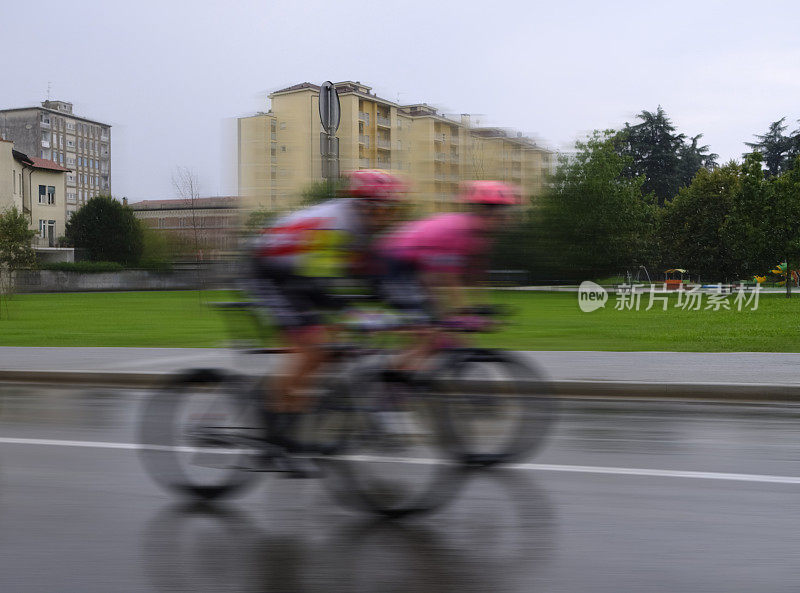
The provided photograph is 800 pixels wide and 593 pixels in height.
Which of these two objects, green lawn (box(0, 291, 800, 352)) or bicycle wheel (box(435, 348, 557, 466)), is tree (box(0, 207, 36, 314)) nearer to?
green lawn (box(0, 291, 800, 352))

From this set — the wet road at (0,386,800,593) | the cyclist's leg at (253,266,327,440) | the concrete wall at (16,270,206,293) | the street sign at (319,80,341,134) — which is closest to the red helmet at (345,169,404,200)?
the cyclist's leg at (253,266,327,440)

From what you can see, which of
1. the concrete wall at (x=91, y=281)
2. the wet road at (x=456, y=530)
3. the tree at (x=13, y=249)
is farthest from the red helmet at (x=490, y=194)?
the concrete wall at (x=91, y=281)

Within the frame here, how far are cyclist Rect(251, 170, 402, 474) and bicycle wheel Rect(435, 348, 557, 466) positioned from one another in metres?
0.81

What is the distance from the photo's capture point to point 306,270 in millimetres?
4762

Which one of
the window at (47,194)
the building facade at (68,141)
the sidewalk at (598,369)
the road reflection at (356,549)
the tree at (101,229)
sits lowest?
the road reflection at (356,549)

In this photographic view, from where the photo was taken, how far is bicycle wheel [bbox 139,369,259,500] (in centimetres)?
495

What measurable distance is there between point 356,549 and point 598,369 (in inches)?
286

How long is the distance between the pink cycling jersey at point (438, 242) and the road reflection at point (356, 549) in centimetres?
136

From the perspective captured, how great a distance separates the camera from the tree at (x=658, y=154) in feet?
282

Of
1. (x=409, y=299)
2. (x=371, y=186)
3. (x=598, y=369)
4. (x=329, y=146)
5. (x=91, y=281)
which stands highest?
(x=329, y=146)

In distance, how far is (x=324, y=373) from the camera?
4.86 meters

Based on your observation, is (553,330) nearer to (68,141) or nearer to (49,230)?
(49,230)

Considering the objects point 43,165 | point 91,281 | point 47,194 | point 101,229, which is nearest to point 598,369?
point 91,281

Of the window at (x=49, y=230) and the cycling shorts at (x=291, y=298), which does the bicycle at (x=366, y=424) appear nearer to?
the cycling shorts at (x=291, y=298)
